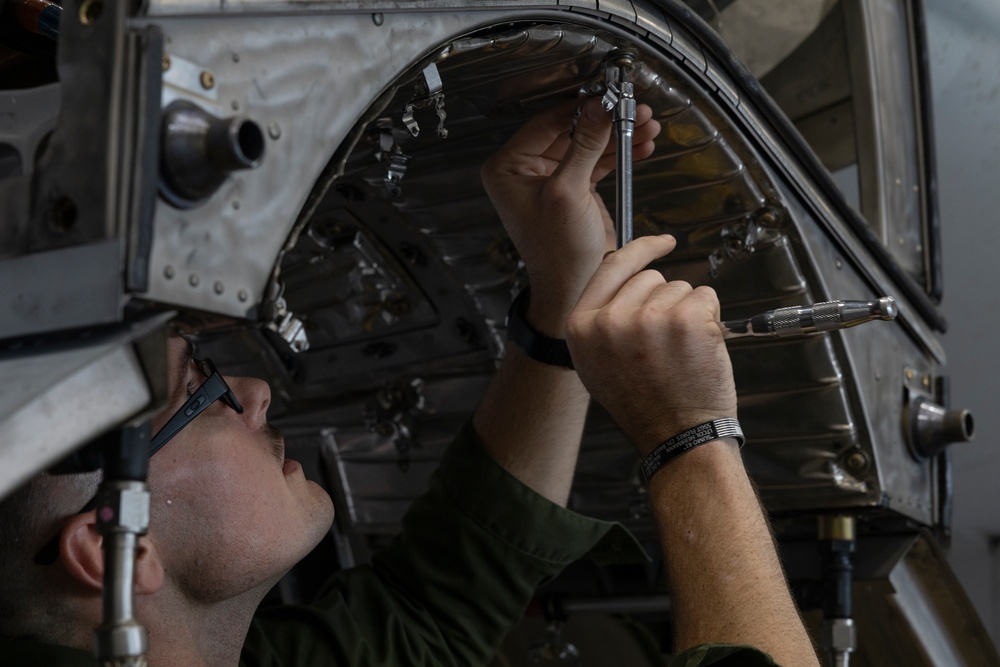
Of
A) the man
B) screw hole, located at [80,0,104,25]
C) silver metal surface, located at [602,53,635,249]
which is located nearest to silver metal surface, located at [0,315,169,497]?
screw hole, located at [80,0,104,25]

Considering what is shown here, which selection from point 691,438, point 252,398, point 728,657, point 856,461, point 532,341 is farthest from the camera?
point 856,461

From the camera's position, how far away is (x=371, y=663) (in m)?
1.47

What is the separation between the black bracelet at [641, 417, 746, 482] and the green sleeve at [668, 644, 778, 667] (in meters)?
0.19

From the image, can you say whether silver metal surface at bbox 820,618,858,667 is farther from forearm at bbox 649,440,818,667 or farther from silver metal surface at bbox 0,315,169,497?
silver metal surface at bbox 0,315,169,497

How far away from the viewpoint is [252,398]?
1.31 m

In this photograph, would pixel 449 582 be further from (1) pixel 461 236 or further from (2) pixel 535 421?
(1) pixel 461 236

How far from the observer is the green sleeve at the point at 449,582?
58.9 inches

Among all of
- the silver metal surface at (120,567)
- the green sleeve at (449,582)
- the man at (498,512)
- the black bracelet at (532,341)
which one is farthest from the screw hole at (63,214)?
the green sleeve at (449,582)

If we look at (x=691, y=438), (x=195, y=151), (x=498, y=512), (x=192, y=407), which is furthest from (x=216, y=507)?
(x=195, y=151)

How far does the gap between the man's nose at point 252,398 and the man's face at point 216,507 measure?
17 millimetres

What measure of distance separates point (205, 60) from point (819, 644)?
4.49ft

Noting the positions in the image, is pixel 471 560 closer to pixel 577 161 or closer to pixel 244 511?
pixel 244 511

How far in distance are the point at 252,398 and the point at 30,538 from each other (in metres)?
0.30

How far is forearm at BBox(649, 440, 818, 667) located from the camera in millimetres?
989
